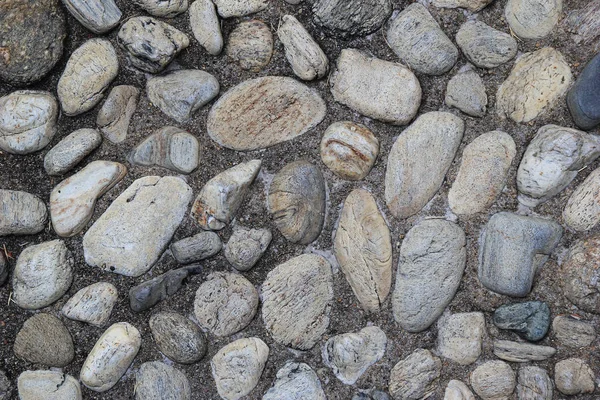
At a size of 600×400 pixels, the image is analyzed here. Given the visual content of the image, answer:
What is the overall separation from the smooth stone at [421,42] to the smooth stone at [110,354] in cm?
83

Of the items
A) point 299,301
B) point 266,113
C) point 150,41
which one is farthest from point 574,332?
point 150,41

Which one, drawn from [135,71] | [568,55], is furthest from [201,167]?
[568,55]

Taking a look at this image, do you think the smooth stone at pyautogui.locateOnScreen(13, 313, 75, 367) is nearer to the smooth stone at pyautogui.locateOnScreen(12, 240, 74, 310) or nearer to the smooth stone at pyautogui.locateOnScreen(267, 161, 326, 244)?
the smooth stone at pyautogui.locateOnScreen(12, 240, 74, 310)

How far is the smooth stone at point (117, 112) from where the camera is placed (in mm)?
1590

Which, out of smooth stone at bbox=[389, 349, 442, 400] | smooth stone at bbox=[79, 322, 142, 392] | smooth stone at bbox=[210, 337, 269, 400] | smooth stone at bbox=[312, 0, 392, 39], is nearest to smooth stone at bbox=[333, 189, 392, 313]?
smooth stone at bbox=[389, 349, 442, 400]

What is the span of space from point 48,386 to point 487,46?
3.90 ft

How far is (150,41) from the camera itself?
1.55 meters

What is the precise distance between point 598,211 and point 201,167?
828 mm

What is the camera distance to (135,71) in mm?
1606

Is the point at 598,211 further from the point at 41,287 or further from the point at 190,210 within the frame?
the point at 41,287

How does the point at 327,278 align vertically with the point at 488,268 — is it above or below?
above

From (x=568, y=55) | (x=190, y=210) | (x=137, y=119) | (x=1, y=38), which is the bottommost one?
(x=568, y=55)

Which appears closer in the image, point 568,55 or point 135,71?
point 568,55

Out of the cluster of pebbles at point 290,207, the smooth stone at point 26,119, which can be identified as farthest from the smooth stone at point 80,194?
the smooth stone at point 26,119
